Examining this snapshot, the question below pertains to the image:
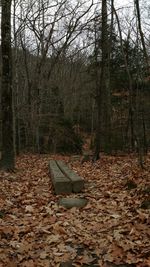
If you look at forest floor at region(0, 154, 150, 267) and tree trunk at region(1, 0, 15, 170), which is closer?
forest floor at region(0, 154, 150, 267)

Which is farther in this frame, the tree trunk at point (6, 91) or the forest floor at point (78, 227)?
the tree trunk at point (6, 91)

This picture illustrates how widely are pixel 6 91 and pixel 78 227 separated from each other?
731 centimetres

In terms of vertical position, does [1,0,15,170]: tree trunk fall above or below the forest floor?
above

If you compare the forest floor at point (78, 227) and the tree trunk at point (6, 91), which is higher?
the tree trunk at point (6, 91)

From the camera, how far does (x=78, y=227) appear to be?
269 inches

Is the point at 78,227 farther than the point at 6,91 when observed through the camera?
No

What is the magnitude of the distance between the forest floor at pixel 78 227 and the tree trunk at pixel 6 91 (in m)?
2.78

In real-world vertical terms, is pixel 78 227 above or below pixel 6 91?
below

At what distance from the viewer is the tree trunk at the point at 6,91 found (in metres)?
12.9

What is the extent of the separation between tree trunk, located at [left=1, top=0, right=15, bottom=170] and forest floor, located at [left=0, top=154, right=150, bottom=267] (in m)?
2.78

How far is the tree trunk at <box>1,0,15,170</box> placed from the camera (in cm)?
1287

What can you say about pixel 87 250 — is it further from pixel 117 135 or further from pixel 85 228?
pixel 117 135

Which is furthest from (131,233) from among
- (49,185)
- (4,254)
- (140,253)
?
(49,185)

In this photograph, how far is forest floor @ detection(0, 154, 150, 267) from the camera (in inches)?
218
